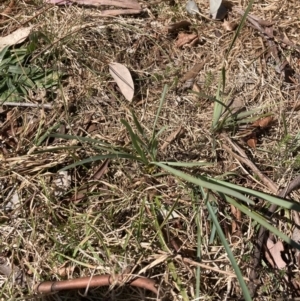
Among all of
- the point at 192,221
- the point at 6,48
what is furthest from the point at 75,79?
the point at 192,221

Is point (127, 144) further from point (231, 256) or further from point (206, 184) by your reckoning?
point (231, 256)

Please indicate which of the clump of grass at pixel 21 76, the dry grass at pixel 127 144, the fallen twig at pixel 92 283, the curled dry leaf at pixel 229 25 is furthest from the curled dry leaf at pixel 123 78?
the fallen twig at pixel 92 283

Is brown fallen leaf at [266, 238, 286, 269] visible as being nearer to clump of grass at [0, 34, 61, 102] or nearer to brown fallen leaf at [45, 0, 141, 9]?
clump of grass at [0, 34, 61, 102]

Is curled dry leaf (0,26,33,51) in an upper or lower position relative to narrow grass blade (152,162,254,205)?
lower

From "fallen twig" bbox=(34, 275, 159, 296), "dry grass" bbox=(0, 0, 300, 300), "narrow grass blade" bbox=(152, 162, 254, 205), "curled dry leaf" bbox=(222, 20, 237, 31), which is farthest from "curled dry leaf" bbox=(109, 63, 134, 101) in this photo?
"fallen twig" bbox=(34, 275, 159, 296)

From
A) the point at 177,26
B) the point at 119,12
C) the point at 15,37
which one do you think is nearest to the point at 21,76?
the point at 15,37

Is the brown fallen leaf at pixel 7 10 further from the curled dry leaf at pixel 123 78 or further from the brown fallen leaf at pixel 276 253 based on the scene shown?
the brown fallen leaf at pixel 276 253
